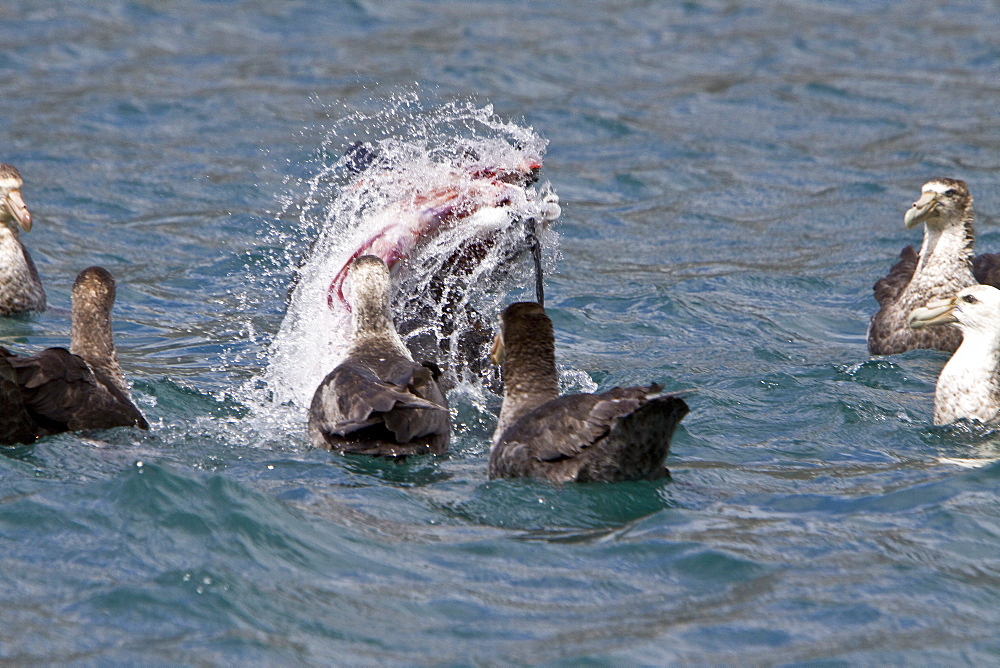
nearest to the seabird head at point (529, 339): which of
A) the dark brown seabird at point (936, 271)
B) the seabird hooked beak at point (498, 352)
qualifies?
the seabird hooked beak at point (498, 352)

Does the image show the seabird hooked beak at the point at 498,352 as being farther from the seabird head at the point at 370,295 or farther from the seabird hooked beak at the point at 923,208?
the seabird hooked beak at the point at 923,208

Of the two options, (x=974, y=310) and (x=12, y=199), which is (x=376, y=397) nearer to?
(x=974, y=310)

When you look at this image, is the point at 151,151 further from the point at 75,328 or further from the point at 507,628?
the point at 507,628

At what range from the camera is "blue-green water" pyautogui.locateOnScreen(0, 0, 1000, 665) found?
16.6 ft

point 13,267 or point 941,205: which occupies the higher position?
point 941,205

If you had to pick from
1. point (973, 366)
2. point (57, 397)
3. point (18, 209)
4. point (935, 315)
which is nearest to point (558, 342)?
point (935, 315)

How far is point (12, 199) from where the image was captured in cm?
1011

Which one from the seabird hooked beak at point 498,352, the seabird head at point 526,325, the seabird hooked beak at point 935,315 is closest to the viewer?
the seabird head at point 526,325

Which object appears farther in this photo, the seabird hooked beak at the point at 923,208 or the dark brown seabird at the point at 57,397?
the seabird hooked beak at the point at 923,208

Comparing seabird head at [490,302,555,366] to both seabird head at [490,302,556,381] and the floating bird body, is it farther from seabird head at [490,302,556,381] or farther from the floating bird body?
the floating bird body

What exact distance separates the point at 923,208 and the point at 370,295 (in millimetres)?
4104

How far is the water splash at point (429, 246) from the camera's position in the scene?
7918 mm

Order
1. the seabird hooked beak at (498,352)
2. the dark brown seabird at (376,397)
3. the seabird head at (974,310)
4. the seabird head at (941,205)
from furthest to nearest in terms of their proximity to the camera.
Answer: the seabird head at (941,205) < the seabird head at (974,310) < the seabird hooked beak at (498,352) < the dark brown seabird at (376,397)

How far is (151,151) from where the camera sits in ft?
50.6
